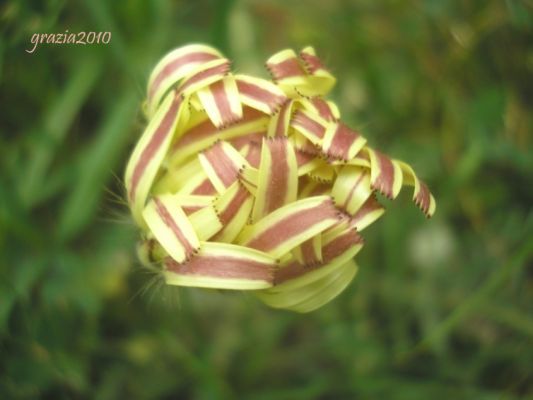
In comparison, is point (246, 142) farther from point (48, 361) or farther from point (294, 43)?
point (294, 43)

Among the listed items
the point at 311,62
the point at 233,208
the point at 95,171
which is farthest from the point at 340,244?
the point at 95,171

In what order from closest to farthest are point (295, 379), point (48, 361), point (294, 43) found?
1. point (48, 361)
2. point (295, 379)
3. point (294, 43)

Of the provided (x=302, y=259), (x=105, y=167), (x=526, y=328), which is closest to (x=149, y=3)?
(x=105, y=167)

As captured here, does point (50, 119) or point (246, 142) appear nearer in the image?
point (246, 142)

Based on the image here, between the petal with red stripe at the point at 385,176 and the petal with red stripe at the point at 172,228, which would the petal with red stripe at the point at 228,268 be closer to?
the petal with red stripe at the point at 172,228

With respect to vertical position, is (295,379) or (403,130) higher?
(403,130)

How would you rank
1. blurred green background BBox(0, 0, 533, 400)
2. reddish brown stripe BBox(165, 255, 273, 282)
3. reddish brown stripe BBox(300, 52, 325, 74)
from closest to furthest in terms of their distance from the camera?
reddish brown stripe BBox(165, 255, 273, 282) < reddish brown stripe BBox(300, 52, 325, 74) < blurred green background BBox(0, 0, 533, 400)

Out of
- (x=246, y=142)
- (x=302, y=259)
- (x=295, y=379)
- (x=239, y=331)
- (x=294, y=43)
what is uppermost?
(x=294, y=43)

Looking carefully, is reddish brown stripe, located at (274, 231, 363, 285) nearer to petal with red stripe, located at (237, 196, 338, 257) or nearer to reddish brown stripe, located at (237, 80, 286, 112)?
petal with red stripe, located at (237, 196, 338, 257)

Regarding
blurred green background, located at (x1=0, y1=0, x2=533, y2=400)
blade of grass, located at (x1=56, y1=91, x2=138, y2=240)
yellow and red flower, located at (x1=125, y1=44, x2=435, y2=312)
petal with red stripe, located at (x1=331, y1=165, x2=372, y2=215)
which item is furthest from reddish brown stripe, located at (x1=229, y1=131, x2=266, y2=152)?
blade of grass, located at (x1=56, y1=91, x2=138, y2=240)
